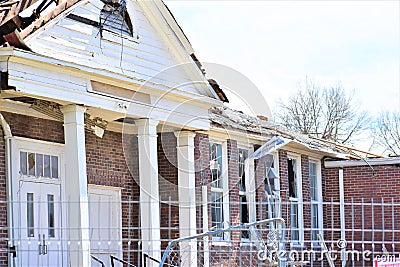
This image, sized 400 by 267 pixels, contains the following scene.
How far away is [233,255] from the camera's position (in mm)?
18297

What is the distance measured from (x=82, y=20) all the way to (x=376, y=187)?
11791 mm

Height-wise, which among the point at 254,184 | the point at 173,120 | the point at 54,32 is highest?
the point at 54,32

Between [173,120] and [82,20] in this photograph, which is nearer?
[82,20]

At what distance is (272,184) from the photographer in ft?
69.6

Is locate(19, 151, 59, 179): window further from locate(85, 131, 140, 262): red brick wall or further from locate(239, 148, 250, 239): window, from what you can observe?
locate(239, 148, 250, 239): window

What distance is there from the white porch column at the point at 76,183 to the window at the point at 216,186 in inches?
228

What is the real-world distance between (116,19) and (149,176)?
2742 mm

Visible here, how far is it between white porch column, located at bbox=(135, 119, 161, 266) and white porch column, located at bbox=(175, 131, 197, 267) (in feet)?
4.10

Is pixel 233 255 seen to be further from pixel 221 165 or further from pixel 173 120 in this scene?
pixel 173 120

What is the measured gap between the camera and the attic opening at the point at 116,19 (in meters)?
14.4

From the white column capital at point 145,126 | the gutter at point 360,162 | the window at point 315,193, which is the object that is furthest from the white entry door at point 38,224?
the gutter at point 360,162

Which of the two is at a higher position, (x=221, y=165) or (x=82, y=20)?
(x=82, y=20)

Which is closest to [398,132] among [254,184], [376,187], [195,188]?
A: [376,187]

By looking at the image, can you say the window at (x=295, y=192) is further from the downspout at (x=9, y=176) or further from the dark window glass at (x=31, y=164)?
the downspout at (x=9, y=176)
